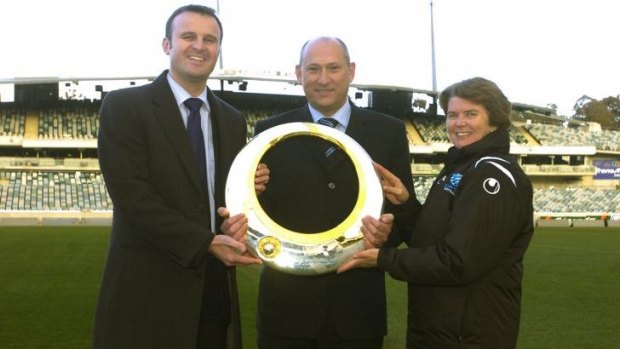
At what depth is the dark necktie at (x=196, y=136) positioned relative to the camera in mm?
3354

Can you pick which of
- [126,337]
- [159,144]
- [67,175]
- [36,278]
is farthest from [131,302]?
[67,175]

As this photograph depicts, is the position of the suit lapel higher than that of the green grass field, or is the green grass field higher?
the suit lapel

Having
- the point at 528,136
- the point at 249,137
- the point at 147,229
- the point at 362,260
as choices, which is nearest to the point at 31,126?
the point at 249,137

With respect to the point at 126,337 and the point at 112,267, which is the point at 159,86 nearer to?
the point at 112,267

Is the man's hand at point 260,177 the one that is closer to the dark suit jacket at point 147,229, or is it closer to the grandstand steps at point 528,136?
the dark suit jacket at point 147,229

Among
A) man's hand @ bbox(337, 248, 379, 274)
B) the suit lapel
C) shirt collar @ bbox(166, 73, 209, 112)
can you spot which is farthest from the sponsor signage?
the suit lapel

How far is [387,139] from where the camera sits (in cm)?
379

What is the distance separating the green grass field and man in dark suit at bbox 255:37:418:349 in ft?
13.0

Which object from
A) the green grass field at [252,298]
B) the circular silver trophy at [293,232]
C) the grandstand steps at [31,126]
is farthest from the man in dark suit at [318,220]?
the grandstand steps at [31,126]

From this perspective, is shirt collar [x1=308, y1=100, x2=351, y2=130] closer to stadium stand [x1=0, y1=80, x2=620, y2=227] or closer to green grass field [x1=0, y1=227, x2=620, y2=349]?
green grass field [x1=0, y1=227, x2=620, y2=349]

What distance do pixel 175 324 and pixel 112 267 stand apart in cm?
38

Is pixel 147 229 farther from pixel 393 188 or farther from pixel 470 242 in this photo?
pixel 470 242

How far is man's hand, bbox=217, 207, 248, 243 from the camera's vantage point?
304cm

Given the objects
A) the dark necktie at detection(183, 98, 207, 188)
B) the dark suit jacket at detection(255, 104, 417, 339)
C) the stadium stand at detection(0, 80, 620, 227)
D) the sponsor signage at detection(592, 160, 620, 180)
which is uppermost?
the dark necktie at detection(183, 98, 207, 188)
